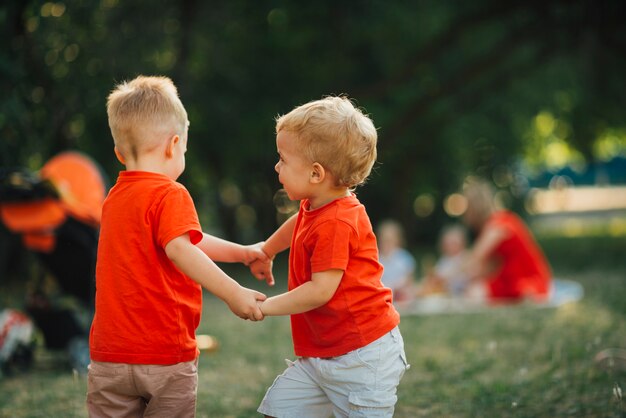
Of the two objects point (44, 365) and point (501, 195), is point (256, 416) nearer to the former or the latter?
point (44, 365)

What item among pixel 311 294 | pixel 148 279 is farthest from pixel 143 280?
pixel 311 294

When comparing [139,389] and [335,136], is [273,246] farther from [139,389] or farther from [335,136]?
[139,389]

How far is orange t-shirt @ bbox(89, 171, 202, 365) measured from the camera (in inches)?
114

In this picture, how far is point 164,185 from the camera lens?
2945 millimetres

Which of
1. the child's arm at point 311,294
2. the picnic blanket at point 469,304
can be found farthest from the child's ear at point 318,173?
the picnic blanket at point 469,304

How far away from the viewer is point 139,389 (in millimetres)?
2928

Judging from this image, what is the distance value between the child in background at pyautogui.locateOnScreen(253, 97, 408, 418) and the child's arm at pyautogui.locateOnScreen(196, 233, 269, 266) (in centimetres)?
41

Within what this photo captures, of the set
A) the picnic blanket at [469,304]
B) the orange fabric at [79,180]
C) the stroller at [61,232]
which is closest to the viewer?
the stroller at [61,232]

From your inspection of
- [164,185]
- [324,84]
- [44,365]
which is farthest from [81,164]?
[324,84]

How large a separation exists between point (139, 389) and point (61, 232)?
325cm

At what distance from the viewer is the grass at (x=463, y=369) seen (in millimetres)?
4406

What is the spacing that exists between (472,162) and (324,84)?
7.76 meters

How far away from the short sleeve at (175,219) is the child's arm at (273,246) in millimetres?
580

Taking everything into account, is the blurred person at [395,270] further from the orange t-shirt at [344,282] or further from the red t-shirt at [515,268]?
the orange t-shirt at [344,282]
